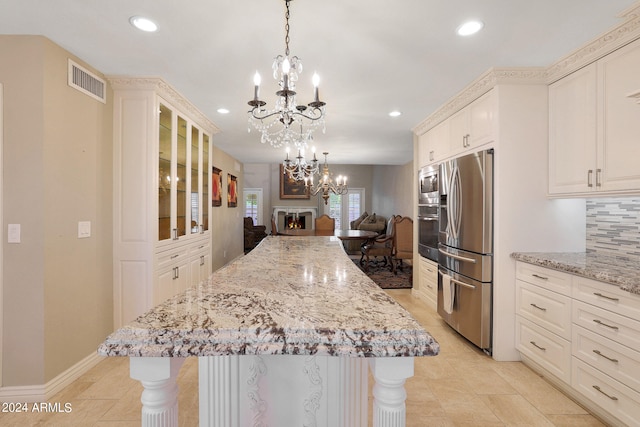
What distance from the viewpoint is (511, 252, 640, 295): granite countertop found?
175 cm

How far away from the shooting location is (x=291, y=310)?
89 cm

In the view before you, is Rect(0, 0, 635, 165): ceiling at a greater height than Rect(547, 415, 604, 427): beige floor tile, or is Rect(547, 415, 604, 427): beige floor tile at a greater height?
Rect(0, 0, 635, 165): ceiling

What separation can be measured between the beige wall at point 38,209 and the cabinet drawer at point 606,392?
3.44 metres

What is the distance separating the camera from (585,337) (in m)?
2.00

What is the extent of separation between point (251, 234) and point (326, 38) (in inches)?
283

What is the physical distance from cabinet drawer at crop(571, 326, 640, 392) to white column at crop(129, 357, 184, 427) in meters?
2.18

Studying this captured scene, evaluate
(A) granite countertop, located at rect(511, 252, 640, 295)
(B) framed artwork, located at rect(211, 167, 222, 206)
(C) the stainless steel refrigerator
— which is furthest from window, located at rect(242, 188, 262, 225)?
(A) granite countertop, located at rect(511, 252, 640, 295)

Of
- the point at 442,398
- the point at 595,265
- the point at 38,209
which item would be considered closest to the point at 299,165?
the point at 38,209

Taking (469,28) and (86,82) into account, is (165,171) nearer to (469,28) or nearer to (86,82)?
(86,82)

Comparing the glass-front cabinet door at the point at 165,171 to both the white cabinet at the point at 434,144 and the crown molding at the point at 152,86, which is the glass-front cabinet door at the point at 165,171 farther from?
the white cabinet at the point at 434,144

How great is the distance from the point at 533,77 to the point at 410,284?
140 inches

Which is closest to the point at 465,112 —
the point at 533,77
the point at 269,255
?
the point at 533,77

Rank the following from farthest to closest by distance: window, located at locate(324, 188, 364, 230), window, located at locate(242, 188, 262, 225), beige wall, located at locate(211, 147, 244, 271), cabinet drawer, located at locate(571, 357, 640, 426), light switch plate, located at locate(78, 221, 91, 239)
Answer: window, located at locate(324, 188, 364, 230) → window, located at locate(242, 188, 262, 225) → beige wall, located at locate(211, 147, 244, 271) → light switch plate, located at locate(78, 221, 91, 239) → cabinet drawer, located at locate(571, 357, 640, 426)

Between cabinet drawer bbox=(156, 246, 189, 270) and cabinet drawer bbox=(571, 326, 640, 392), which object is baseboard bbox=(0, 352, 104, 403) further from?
cabinet drawer bbox=(571, 326, 640, 392)
